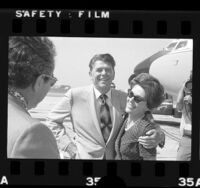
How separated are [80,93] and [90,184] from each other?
66cm

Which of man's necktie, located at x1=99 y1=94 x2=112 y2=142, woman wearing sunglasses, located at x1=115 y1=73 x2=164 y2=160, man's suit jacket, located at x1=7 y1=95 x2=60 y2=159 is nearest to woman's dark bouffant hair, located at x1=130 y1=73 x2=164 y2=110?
woman wearing sunglasses, located at x1=115 y1=73 x2=164 y2=160

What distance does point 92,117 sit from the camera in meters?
3.20

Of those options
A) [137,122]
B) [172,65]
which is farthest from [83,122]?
[172,65]

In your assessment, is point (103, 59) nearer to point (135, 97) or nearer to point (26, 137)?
point (135, 97)

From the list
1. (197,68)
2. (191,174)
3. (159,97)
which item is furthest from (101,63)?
(191,174)

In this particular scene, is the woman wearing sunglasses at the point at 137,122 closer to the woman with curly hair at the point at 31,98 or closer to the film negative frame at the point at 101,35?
the film negative frame at the point at 101,35

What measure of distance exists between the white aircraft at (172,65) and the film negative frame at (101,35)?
0.17ft

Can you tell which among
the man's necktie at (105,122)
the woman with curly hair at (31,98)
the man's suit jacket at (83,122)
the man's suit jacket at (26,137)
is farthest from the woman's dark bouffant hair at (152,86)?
the man's suit jacket at (26,137)

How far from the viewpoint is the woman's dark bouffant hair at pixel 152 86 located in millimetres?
3217

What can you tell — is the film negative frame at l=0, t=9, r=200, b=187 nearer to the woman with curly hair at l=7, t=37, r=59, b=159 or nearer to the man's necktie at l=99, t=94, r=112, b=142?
the woman with curly hair at l=7, t=37, r=59, b=159

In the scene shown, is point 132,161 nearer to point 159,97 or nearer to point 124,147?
point 124,147

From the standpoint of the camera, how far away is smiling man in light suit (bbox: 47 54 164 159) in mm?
3195

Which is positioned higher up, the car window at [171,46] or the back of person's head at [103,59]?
the car window at [171,46]

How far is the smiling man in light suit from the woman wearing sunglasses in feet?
0.16
